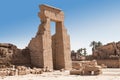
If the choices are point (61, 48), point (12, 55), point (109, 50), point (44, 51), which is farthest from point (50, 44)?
point (109, 50)

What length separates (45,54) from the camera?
2558 centimetres

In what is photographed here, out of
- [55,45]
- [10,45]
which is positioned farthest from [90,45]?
[10,45]

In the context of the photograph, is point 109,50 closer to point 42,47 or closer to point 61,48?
point 61,48

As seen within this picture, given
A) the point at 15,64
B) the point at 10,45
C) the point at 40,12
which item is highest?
the point at 40,12

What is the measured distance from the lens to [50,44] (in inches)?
1050

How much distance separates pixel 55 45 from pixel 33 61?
423 centimetres

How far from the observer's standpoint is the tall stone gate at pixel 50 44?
25516 millimetres

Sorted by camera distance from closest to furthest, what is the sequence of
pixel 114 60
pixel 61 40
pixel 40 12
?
pixel 40 12 → pixel 61 40 → pixel 114 60

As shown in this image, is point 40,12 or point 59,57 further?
point 59,57

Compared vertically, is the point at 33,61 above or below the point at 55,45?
below

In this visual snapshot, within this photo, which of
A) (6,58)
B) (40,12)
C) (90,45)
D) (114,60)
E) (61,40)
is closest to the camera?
(6,58)

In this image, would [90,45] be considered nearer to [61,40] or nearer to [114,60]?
[114,60]

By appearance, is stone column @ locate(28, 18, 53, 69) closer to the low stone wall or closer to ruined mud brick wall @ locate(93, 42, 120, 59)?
the low stone wall

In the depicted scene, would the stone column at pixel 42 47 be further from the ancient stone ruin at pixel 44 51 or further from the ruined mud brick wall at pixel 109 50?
the ruined mud brick wall at pixel 109 50
